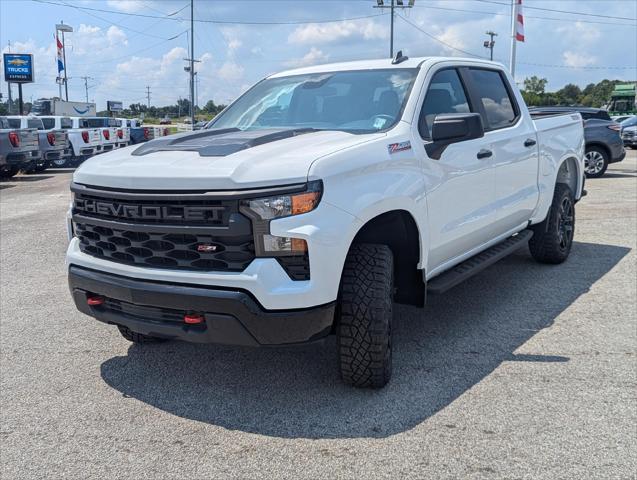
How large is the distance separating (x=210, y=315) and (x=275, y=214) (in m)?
0.61

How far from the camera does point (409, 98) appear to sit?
4184 millimetres

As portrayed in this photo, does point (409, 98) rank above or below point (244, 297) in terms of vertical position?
above

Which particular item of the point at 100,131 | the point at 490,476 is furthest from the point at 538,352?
the point at 100,131

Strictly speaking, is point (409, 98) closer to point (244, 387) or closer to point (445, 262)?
point (445, 262)

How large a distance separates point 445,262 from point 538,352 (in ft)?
2.82

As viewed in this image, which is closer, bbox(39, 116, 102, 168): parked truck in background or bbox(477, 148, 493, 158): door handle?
bbox(477, 148, 493, 158): door handle

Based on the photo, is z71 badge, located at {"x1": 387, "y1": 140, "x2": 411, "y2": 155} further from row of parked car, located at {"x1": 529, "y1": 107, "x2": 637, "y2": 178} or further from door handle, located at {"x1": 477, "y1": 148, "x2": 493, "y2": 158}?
row of parked car, located at {"x1": 529, "y1": 107, "x2": 637, "y2": 178}

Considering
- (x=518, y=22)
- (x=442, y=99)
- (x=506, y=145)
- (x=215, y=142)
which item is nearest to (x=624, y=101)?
(x=518, y=22)

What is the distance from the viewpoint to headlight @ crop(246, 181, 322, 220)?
3102 millimetres

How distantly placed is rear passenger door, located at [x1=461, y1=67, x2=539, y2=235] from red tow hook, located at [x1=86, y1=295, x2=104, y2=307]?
2959mm

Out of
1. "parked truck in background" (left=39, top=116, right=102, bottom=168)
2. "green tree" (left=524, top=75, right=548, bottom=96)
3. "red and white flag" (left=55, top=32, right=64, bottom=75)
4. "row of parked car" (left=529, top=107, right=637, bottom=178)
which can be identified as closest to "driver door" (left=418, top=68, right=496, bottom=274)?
"row of parked car" (left=529, top=107, right=637, bottom=178)

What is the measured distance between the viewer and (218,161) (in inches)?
130

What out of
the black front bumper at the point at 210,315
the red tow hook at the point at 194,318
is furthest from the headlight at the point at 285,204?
the red tow hook at the point at 194,318

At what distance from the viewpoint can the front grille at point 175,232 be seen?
314cm
